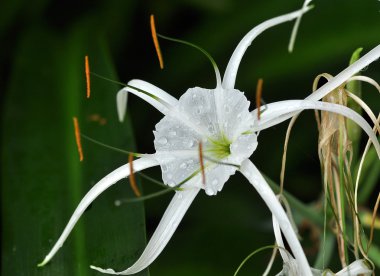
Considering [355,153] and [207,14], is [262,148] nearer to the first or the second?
[207,14]

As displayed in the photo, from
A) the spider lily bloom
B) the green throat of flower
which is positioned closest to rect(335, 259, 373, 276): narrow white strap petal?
the spider lily bloom

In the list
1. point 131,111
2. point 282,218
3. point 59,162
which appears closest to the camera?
point 282,218

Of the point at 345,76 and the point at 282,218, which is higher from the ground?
the point at 345,76

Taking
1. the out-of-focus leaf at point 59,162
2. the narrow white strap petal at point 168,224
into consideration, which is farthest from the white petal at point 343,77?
the out-of-focus leaf at point 59,162

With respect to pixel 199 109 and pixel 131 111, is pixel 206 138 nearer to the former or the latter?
pixel 199 109

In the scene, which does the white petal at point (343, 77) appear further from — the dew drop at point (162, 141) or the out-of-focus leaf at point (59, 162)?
the out-of-focus leaf at point (59, 162)

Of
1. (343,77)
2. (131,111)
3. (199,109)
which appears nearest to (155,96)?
(199,109)

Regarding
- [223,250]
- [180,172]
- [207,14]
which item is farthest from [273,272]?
[207,14]
